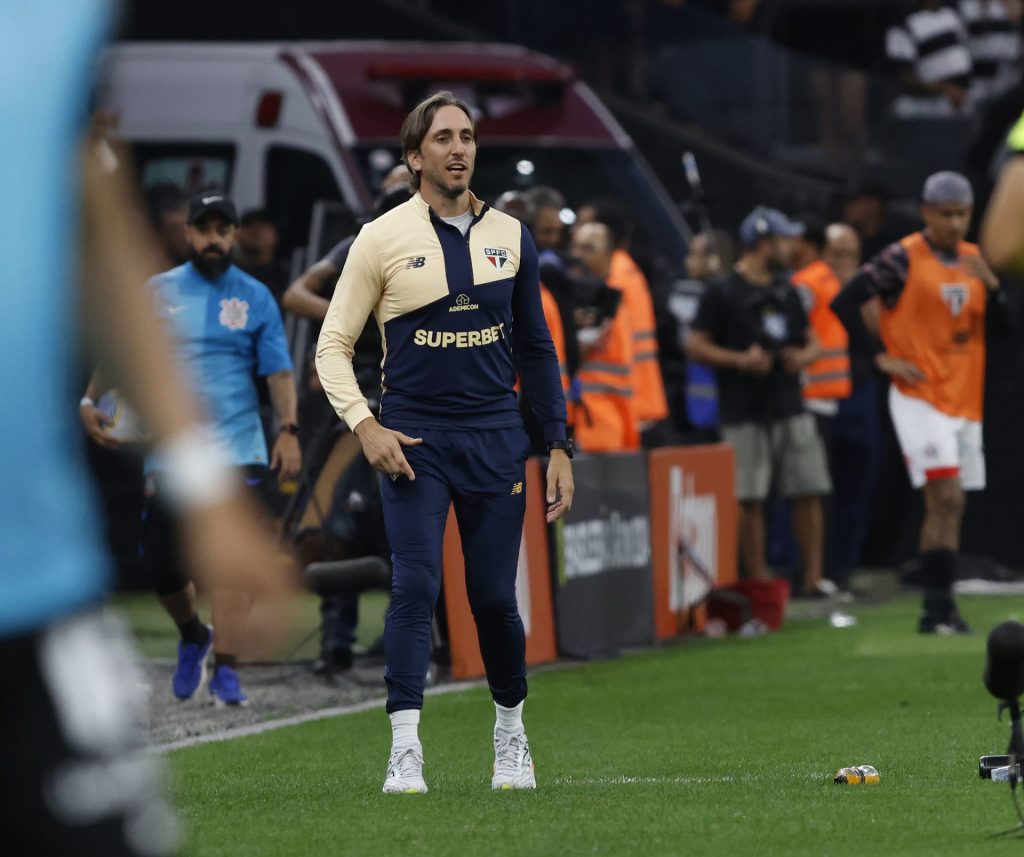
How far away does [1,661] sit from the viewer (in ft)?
9.75

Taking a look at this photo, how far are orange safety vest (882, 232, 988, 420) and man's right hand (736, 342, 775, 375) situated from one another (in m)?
1.96

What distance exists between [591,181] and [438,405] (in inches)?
338

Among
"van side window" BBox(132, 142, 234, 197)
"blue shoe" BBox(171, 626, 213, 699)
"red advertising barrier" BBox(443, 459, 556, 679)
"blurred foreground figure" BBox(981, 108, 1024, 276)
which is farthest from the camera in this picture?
"van side window" BBox(132, 142, 234, 197)

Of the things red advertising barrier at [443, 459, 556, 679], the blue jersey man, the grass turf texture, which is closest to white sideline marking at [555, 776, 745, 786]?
the grass turf texture

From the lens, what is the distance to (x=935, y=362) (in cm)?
1266

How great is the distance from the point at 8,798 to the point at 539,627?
9.06 m

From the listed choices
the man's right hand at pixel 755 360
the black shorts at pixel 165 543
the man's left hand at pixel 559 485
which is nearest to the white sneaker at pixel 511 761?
the man's left hand at pixel 559 485

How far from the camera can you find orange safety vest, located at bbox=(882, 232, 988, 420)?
1263 cm

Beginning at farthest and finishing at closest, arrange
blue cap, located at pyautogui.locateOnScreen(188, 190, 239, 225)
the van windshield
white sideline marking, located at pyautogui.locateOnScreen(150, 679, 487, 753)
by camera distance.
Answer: the van windshield, blue cap, located at pyautogui.locateOnScreen(188, 190, 239, 225), white sideline marking, located at pyautogui.locateOnScreen(150, 679, 487, 753)

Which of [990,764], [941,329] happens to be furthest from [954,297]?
[990,764]

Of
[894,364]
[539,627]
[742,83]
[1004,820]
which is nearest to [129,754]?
[1004,820]

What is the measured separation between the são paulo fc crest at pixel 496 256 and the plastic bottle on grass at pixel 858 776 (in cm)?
199

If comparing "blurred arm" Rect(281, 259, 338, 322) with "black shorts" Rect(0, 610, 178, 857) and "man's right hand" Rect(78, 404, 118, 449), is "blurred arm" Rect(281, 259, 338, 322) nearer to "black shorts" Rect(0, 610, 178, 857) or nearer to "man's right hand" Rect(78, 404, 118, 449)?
"man's right hand" Rect(78, 404, 118, 449)

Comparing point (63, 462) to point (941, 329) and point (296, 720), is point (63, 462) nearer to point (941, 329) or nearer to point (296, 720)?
point (296, 720)
